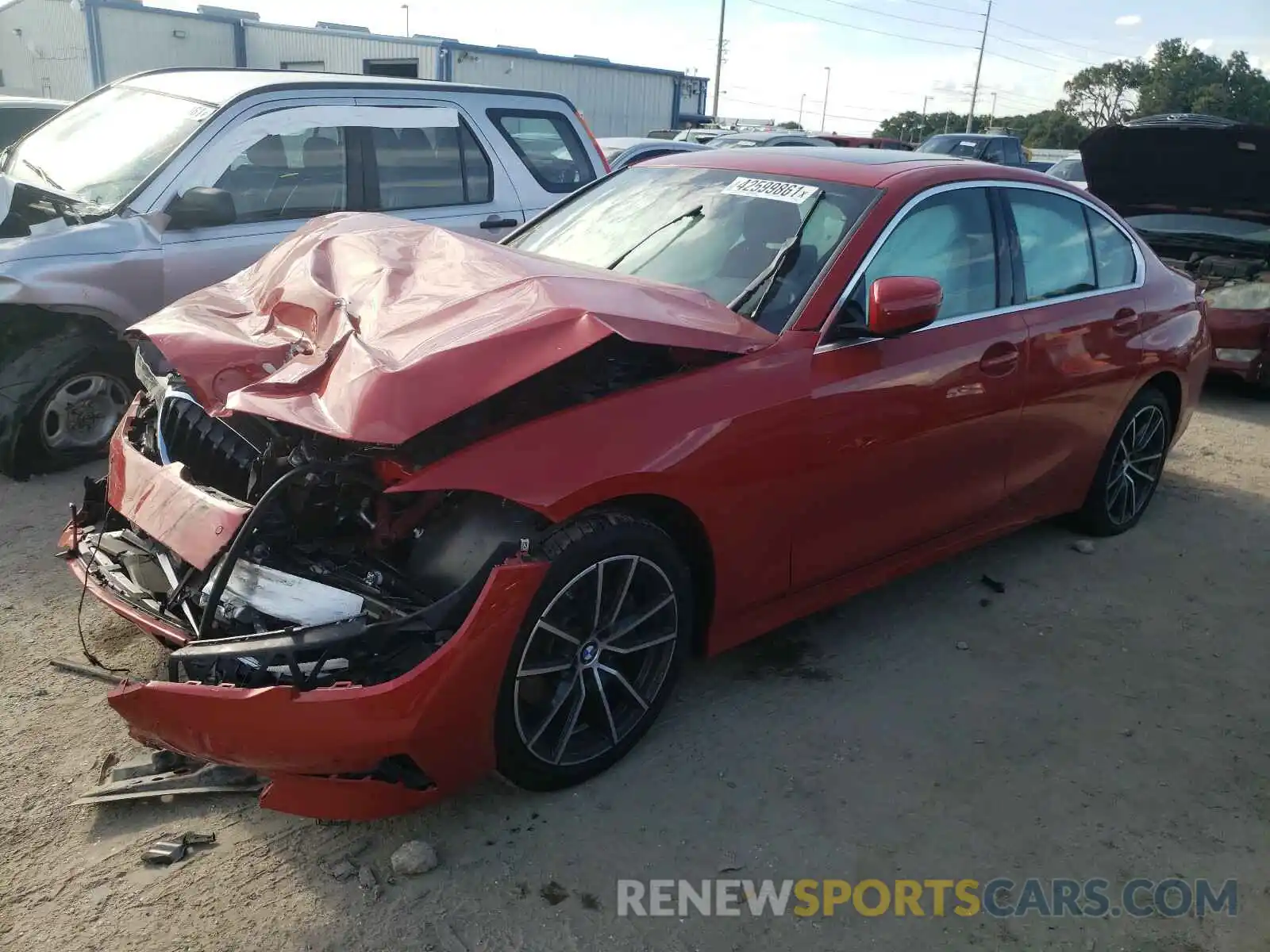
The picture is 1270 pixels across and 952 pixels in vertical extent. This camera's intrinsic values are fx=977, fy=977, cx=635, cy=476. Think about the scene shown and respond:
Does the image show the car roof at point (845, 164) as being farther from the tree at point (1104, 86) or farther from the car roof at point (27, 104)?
the tree at point (1104, 86)

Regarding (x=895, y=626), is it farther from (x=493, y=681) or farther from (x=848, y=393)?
(x=493, y=681)

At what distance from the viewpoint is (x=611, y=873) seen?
2.58m

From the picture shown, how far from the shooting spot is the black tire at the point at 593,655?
2639 mm

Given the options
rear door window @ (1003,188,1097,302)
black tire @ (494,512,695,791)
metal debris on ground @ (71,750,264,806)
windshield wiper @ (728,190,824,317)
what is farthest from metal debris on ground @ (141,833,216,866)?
rear door window @ (1003,188,1097,302)

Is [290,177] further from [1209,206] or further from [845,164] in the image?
[1209,206]

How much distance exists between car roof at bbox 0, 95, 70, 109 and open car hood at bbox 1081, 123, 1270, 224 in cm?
829

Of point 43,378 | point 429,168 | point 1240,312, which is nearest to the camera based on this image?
point 43,378

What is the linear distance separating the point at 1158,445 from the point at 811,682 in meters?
2.86

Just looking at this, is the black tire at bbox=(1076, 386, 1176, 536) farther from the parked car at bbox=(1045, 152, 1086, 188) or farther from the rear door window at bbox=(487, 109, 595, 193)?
the parked car at bbox=(1045, 152, 1086, 188)

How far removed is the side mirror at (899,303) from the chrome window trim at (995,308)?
0.12 metres

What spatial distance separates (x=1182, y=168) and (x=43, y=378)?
25.4 ft

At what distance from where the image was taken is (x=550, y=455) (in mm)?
2598

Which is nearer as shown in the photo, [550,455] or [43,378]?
[550,455]

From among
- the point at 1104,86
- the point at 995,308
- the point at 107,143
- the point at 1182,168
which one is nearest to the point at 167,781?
the point at 995,308
